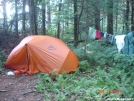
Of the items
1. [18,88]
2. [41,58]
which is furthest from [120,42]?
[18,88]

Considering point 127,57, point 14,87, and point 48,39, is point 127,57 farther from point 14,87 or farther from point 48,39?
point 14,87

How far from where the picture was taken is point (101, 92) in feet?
16.8

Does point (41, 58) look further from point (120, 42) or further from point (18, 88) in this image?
point (120, 42)

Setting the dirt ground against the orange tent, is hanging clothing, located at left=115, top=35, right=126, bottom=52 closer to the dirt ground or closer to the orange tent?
the orange tent

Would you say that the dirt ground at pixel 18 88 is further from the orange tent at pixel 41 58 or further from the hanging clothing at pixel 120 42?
the hanging clothing at pixel 120 42

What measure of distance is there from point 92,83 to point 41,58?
2565 millimetres

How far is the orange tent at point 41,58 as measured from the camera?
7586 mm

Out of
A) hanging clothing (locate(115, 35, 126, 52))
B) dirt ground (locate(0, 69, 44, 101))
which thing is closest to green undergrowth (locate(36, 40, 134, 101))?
dirt ground (locate(0, 69, 44, 101))

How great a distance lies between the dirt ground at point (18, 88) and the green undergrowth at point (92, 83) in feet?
0.87

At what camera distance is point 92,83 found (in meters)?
6.00

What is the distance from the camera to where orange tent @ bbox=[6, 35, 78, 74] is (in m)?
7.59

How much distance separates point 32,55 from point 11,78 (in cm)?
122

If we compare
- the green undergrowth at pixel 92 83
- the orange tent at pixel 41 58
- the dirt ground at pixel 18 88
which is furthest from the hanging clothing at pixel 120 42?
the dirt ground at pixel 18 88

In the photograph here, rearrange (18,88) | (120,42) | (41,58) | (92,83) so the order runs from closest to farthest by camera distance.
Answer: (92,83) < (18,88) < (41,58) < (120,42)
